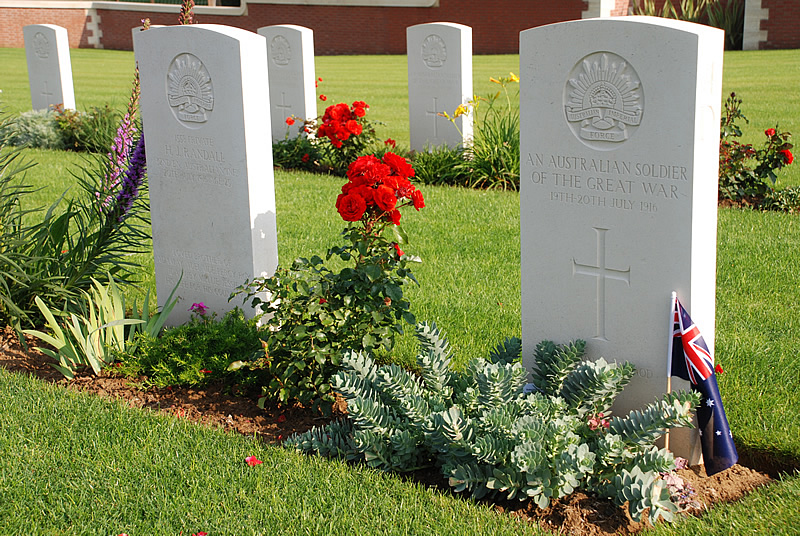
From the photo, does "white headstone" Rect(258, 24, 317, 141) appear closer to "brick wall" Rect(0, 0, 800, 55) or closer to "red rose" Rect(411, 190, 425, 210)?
"red rose" Rect(411, 190, 425, 210)

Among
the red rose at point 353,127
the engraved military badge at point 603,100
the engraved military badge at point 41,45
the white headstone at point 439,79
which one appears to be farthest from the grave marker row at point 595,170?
the engraved military badge at point 41,45

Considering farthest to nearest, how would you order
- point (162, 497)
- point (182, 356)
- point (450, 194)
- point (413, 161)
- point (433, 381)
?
point (413, 161)
point (450, 194)
point (182, 356)
point (433, 381)
point (162, 497)

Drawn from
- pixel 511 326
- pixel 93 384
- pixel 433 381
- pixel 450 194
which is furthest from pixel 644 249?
pixel 450 194

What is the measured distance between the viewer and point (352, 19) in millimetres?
30219

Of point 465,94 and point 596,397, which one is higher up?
point 465,94

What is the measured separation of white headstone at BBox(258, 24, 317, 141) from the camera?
10.5 m

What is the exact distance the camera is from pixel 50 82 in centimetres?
1297

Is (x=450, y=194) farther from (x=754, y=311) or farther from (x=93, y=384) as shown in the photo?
(x=93, y=384)

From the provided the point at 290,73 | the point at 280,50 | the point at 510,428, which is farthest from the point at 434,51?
the point at 510,428

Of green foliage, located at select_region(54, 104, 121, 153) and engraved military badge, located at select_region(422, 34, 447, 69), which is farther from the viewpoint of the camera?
green foliage, located at select_region(54, 104, 121, 153)

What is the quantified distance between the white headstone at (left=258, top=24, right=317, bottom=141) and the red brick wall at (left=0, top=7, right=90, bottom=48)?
80.8 ft

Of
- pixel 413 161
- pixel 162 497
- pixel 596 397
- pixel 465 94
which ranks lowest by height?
pixel 162 497

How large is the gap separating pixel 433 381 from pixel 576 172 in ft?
3.70

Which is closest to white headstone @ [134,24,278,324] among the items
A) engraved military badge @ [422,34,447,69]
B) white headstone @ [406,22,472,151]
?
white headstone @ [406,22,472,151]
